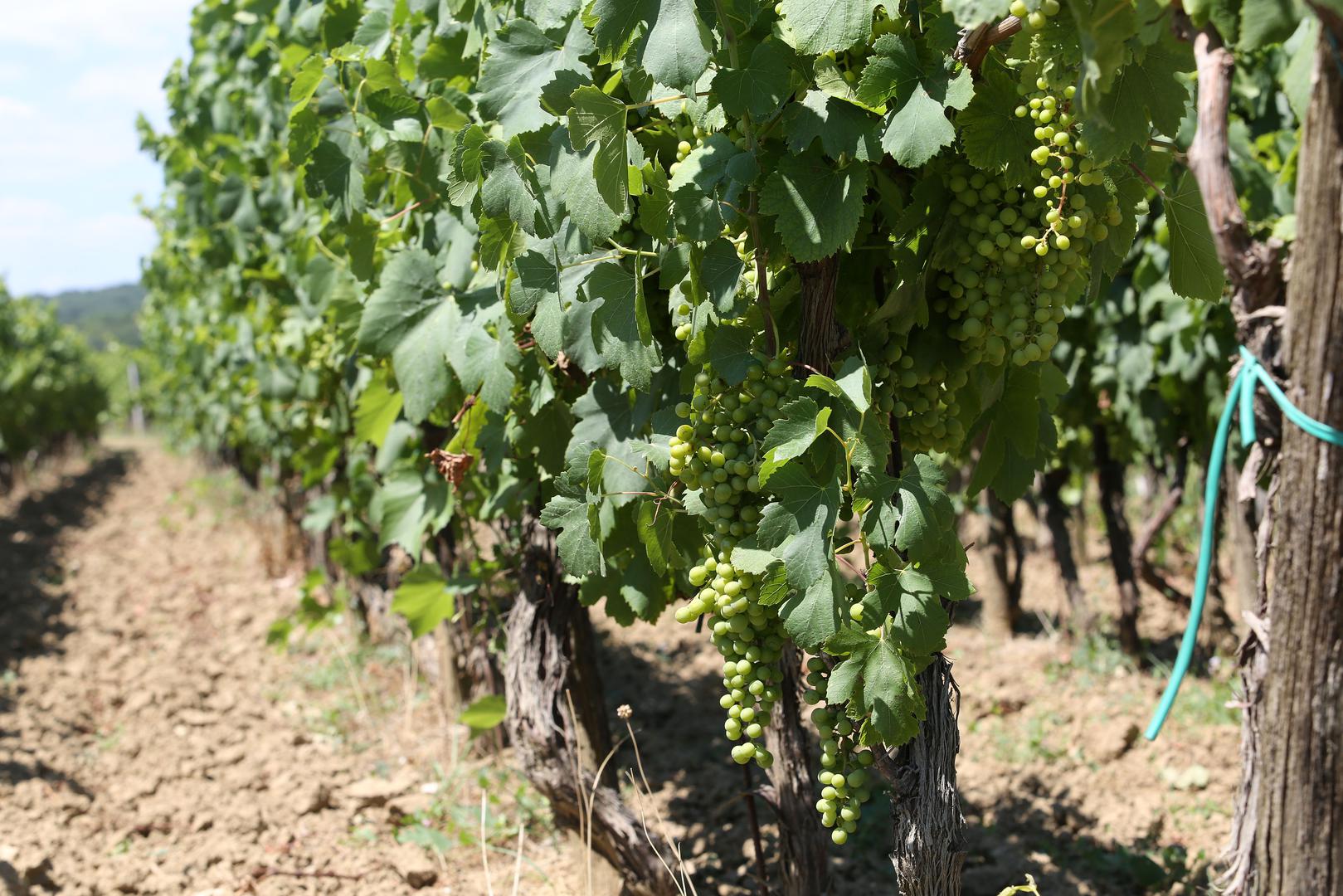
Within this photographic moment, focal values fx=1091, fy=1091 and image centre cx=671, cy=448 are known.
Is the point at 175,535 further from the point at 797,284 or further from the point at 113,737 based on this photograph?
the point at 797,284

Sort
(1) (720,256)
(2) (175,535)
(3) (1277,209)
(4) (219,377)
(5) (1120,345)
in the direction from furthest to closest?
(2) (175,535) < (4) (219,377) < (5) (1120,345) < (3) (1277,209) < (1) (720,256)

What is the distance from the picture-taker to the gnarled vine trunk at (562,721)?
2.96 m

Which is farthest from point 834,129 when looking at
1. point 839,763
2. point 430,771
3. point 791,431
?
point 430,771

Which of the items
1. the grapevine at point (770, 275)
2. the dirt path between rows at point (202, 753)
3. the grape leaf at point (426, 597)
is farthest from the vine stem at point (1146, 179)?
the dirt path between rows at point (202, 753)

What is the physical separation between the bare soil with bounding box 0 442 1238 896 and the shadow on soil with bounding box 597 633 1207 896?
0.04 feet

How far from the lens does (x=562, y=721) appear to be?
3.14 metres

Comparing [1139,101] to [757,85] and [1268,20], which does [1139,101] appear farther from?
[757,85]

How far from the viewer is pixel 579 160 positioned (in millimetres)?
1965

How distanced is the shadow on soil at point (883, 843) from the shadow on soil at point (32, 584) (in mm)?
2635

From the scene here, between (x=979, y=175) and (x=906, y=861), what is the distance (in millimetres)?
1257

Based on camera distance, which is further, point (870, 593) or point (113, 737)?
point (113, 737)

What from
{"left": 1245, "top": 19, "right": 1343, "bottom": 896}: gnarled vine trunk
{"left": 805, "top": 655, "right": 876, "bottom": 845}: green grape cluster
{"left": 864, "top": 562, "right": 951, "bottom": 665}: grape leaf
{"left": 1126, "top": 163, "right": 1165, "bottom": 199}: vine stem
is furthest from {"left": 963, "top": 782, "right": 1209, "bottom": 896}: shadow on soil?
{"left": 1126, "top": 163, "right": 1165, "bottom": 199}: vine stem

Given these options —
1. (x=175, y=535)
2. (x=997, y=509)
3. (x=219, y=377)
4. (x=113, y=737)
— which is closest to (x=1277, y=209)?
(x=997, y=509)

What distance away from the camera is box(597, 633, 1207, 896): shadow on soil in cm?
335
